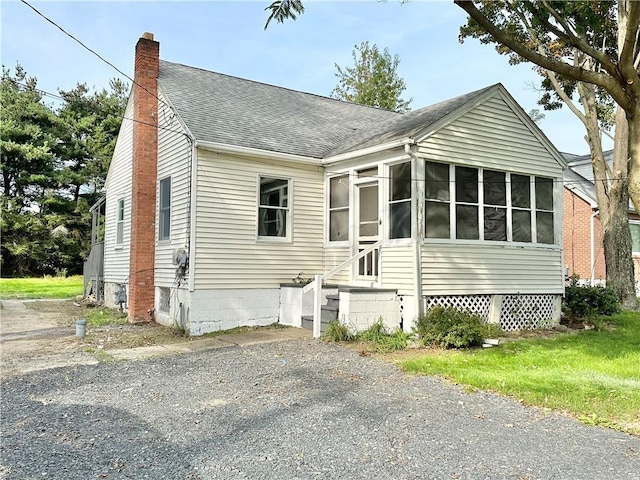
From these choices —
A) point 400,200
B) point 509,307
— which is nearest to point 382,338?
point 400,200

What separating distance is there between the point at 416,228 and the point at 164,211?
5885 mm

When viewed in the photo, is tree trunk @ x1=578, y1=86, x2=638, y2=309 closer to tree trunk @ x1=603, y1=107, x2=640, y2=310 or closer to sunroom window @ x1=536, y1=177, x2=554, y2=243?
tree trunk @ x1=603, y1=107, x2=640, y2=310

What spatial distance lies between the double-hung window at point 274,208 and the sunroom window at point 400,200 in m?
2.37

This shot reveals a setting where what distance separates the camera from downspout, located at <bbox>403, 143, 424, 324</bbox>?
903 centimetres

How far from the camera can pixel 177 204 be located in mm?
10445

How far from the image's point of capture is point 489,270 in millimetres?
10156

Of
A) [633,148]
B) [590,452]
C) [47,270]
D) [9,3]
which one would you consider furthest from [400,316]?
[47,270]

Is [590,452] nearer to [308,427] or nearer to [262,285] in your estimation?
[308,427]

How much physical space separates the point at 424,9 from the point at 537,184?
473cm

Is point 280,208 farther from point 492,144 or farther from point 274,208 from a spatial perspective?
point 492,144

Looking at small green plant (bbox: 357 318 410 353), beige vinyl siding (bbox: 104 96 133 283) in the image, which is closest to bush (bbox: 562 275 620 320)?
small green plant (bbox: 357 318 410 353)

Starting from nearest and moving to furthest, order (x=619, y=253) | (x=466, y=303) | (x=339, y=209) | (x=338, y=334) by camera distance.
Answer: (x=338, y=334)
(x=466, y=303)
(x=339, y=209)
(x=619, y=253)

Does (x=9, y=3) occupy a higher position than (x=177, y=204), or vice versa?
(x=9, y=3)

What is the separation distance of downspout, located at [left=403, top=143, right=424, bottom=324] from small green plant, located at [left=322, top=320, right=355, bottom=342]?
126 cm
